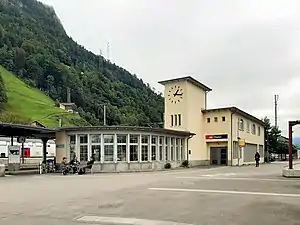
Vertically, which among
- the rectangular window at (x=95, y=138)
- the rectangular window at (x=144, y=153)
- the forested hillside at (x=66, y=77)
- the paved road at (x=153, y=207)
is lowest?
the paved road at (x=153, y=207)

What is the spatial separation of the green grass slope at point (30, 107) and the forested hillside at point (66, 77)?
707 cm

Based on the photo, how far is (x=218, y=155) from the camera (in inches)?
1780

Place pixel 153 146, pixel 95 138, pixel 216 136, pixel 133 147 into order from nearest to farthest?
pixel 95 138, pixel 133 147, pixel 153 146, pixel 216 136

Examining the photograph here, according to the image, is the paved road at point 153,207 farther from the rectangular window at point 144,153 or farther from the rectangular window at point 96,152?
the rectangular window at point 144,153

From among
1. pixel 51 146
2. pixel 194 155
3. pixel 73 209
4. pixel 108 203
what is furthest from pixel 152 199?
pixel 51 146

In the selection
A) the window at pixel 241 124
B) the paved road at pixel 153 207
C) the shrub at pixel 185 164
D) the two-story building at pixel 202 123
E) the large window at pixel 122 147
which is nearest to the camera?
the paved road at pixel 153 207

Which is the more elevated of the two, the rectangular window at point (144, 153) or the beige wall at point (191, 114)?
the beige wall at point (191, 114)

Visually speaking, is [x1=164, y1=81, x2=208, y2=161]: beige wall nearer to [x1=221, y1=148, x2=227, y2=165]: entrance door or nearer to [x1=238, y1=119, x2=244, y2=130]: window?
[x1=221, y1=148, x2=227, y2=165]: entrance door

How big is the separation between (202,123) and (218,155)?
368 centimetres

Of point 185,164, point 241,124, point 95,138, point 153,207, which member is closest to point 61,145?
point 95,138

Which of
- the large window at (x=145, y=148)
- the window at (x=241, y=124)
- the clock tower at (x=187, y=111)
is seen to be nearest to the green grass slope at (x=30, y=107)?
the clock tower at (x=187, y=111)

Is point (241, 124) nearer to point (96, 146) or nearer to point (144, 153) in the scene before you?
point (144, 153)

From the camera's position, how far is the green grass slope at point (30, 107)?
84.5 metres

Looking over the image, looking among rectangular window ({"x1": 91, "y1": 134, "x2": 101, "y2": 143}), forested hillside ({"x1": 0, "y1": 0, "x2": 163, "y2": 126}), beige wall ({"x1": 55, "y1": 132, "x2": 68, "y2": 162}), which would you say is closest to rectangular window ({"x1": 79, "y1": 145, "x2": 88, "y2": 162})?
rectangular window ({"x1": 91, "y1": 134, "x2": 101, "y2": 143})
